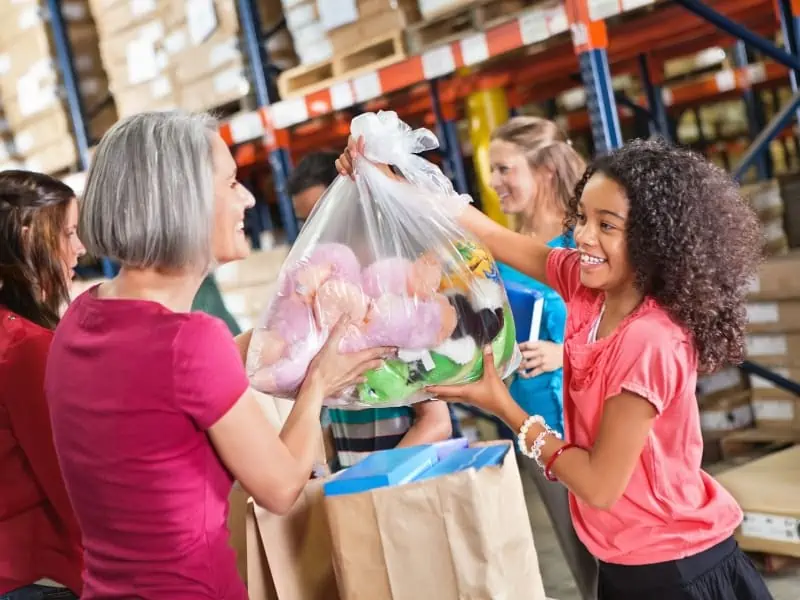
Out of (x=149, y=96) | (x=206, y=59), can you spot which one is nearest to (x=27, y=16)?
(x=149, y=96)

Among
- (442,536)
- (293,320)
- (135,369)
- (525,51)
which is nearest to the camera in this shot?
(135,369)

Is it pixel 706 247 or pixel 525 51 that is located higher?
pixel 525 51

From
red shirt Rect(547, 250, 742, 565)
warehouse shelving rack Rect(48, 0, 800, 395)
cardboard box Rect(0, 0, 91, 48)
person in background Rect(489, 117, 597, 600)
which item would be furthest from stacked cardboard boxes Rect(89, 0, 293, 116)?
red shirt Rect(547, 250, 742, 565)

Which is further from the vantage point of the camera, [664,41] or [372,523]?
[664,41]

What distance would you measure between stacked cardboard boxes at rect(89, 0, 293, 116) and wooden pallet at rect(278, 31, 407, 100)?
0.92 ft

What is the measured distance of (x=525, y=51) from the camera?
3.56 metres

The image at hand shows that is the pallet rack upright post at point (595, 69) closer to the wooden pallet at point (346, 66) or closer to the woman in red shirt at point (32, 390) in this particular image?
the wooden pallet at point (346, 66)

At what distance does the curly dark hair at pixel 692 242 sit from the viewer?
1.33 meters

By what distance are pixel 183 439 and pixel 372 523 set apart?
30cm

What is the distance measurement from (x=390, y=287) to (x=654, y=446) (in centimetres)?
49

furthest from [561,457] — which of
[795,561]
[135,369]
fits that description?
[795,561]

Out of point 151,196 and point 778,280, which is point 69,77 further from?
point 151,196

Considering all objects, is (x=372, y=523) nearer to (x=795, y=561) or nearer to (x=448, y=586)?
(x=448, y=586)

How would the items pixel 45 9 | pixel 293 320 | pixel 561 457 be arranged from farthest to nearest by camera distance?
pixel 45 9
pixel 293 320
pixel 561 457
